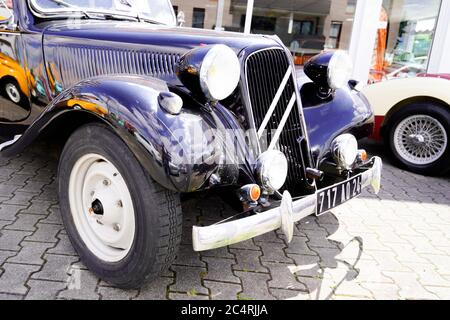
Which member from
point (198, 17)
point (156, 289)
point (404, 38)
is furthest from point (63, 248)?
point (404, 38)

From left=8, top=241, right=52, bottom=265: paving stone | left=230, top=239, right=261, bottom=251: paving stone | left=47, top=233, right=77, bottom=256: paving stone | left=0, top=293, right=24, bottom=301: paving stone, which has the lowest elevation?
left=0, top=293, right=24, bottom=301: paving stone

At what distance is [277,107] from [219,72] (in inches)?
22.0

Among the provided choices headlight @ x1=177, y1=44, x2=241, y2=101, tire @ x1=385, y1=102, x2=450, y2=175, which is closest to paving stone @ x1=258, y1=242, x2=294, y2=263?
headlight @ x1=177, y1=44, x2=241, y2=101

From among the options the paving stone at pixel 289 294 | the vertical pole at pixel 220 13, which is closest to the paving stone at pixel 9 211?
the paving stone at pixel 289 294

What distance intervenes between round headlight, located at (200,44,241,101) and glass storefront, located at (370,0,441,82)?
596 cm

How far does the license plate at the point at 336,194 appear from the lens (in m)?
2.21

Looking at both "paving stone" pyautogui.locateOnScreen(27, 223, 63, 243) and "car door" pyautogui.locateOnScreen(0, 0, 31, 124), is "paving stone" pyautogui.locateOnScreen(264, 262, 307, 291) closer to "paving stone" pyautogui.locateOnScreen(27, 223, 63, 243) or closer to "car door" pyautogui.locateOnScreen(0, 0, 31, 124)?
"paving stone" pyautogui.locateOnScreen(27, 223, 63, 243)

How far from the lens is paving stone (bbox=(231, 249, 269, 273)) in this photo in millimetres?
2415

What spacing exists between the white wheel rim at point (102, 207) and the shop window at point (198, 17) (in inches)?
214

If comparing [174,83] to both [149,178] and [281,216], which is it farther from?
[281,216]

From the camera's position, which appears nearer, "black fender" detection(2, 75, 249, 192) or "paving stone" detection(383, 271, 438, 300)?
"black fender" detection(2, 75, 249, 192)

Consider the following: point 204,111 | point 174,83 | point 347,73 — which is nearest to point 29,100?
point 174,83

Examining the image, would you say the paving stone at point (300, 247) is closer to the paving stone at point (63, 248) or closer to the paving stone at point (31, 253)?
the paving stone at point (63, 248)
